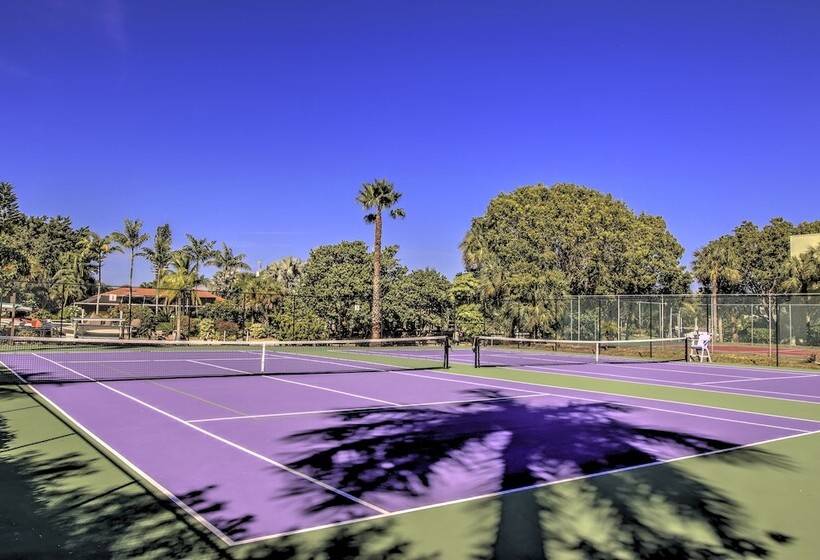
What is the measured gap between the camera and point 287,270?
69.0 meters

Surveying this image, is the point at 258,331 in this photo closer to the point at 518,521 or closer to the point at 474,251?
the point at 474,251

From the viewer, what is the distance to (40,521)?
525cm

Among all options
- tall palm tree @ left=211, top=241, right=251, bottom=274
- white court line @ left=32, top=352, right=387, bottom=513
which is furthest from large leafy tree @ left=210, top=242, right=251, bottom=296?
white court line @ left=32, top=352, right=387, bottom=513

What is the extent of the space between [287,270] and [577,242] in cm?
3445

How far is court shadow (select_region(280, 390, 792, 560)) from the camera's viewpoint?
5.11m

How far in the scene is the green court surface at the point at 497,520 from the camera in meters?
4.77

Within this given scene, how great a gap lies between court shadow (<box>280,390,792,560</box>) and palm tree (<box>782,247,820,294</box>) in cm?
3983

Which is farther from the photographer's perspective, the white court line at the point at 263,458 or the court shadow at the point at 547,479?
the white court line at the point at 263,458

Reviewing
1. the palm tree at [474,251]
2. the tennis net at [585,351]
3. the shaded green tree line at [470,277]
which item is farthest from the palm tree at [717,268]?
the palm tree at [474,251]

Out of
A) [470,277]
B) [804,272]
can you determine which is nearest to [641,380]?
[470,277]

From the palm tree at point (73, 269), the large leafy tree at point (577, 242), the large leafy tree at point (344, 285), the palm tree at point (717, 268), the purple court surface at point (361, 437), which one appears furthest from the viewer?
the palm tree at point (73, 269)

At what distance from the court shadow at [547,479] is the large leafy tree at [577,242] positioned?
32.8 m

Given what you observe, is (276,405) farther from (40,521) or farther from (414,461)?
(40,521)

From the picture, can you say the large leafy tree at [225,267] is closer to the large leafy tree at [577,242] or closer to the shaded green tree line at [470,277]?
the shaded green tree line at [470,277]
